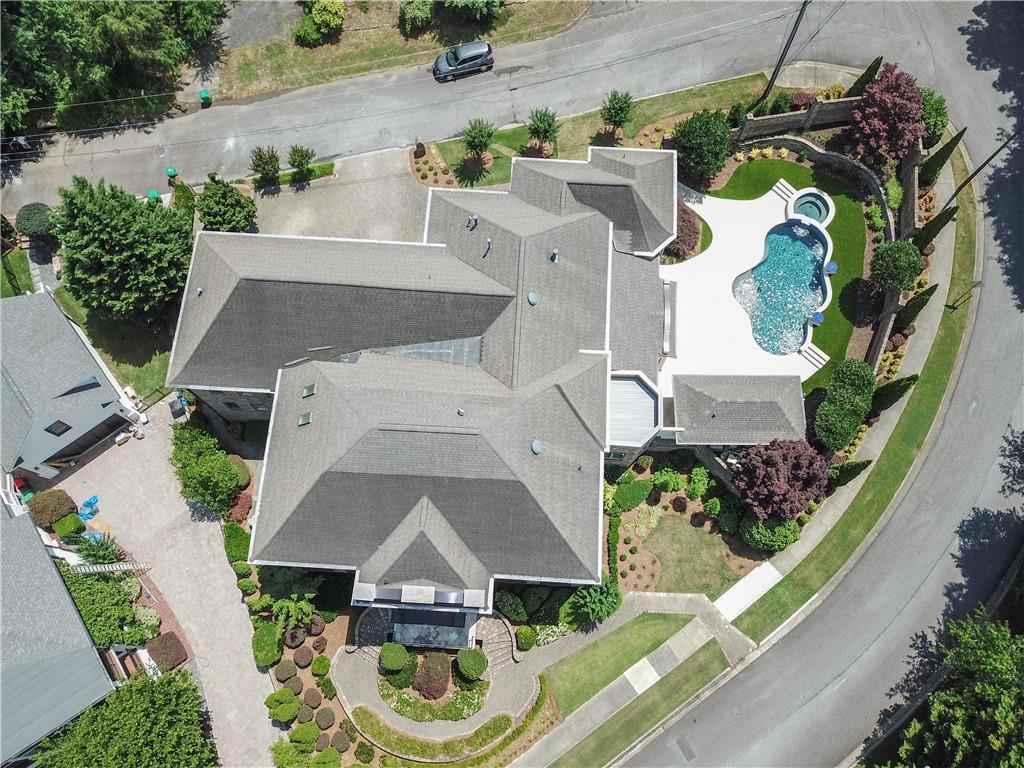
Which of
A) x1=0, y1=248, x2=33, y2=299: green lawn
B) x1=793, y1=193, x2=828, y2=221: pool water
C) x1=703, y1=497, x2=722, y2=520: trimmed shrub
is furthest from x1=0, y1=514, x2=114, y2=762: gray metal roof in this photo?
x1=793, y1=193, x2=828, y2=221: pool water

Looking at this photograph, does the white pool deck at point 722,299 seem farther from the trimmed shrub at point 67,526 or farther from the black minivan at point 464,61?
the trimmed shrub at point 67,526

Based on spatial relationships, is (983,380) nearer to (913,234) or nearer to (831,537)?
(913,234)

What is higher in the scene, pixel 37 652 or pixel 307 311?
pixel 307 311

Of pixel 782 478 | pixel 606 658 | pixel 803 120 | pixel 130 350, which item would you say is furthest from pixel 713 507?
pixel 130 350

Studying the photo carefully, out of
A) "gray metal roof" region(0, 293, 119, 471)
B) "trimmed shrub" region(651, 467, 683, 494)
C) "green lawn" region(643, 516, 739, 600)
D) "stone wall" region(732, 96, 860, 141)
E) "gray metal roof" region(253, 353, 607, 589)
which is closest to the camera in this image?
"gray metal roof" region(253, 353, 607, 589)

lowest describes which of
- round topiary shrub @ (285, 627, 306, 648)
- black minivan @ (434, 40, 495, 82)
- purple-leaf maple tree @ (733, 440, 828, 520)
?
round topiary shrub @ (285, 627, 306, 648)

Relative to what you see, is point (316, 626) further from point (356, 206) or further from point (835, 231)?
point (835, 231)

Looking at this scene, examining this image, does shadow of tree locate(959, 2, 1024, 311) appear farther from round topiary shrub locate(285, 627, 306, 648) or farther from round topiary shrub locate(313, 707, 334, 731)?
round topiary shrub locate(313, 707, 334, 731)
